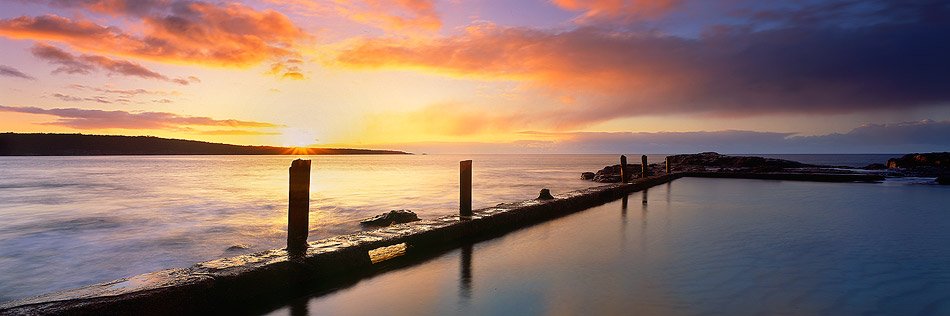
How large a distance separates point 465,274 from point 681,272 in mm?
2525

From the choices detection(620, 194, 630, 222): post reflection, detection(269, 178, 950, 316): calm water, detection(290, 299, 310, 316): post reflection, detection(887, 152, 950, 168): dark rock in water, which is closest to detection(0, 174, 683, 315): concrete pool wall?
detection(290, 299, 310, 316): post reflection

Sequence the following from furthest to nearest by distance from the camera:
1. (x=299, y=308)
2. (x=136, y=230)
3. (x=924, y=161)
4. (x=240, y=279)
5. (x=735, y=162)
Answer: (x=735, y=162)
(x=924, y=161)
(x=136, y=230)
(x=299, y=308)
(x=240, y=279)

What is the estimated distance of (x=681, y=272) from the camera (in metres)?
5.38

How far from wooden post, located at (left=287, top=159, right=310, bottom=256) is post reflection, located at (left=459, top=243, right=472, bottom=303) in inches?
73.4

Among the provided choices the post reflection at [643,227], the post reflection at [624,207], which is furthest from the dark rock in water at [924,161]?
the post reflection at [643,227]

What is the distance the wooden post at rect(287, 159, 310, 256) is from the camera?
5363 mm

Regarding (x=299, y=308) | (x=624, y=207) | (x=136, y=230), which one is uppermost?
(x=624, y=207)

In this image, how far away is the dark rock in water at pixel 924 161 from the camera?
3416cm

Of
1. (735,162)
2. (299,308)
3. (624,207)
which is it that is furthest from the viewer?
(735,162)

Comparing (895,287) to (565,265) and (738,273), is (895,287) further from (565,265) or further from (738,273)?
(565,265)

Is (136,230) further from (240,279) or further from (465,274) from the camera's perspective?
(465,274)

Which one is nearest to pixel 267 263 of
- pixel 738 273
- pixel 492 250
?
pixel 492 250

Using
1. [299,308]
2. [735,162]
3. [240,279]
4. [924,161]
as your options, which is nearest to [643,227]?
[299,308]

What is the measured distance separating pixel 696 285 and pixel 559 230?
376 centimetres
